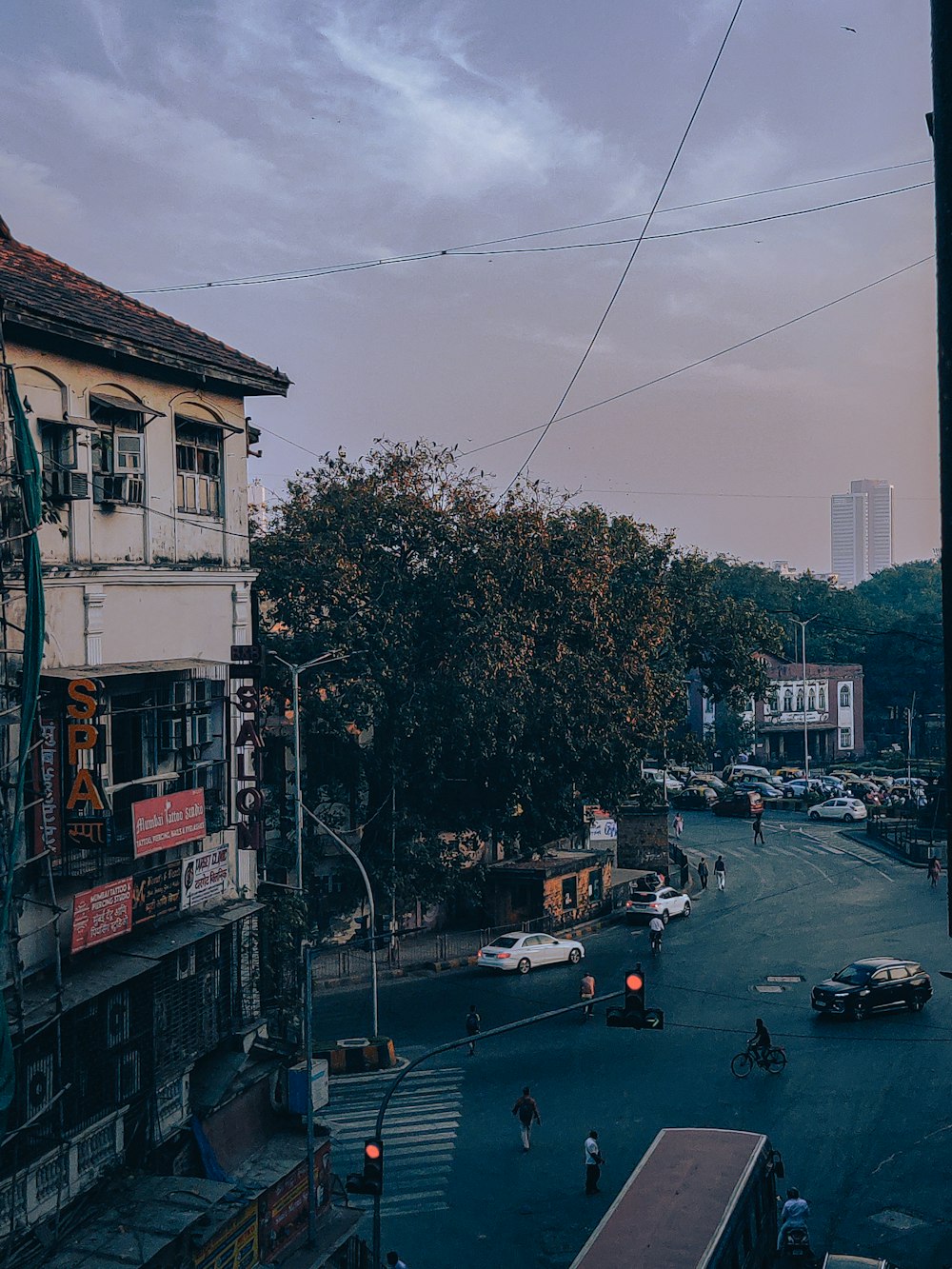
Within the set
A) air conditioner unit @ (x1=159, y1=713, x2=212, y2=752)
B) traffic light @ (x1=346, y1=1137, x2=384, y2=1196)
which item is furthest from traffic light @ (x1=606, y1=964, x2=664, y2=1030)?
air conditioner unit @ (x1=159, y1=713, x2=212, y2=752)

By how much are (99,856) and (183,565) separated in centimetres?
617

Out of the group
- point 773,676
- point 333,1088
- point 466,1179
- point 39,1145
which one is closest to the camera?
point 39,1145

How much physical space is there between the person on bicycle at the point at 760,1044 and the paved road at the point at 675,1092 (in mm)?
716

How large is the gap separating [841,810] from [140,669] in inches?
2279

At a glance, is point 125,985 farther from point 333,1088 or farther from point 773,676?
point 773,676

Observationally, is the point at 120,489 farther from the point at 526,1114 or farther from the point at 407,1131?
the point at 407,1131

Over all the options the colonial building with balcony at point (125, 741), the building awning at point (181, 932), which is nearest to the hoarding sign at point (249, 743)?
Result: the colonial building with balcony at point (125, 741)

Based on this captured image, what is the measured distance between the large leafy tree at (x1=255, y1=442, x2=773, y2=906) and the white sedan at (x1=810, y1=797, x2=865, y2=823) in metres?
30.1

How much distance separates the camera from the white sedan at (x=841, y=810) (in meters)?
70.9

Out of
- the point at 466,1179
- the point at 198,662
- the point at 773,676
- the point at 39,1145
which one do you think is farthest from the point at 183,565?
the point at 773,676

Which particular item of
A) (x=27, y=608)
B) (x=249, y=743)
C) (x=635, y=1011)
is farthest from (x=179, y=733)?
(x=635, y=1011)

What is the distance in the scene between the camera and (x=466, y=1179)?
2469 centimetres

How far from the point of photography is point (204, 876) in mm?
23406

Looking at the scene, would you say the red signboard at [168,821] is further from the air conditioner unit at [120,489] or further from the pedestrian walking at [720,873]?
the pedestrian walking at [720,873]
